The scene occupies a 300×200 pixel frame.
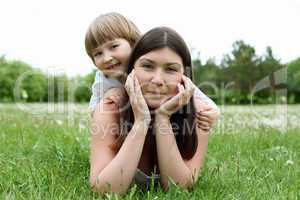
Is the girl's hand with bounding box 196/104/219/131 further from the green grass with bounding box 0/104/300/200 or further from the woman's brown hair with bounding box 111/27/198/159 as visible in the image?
the green grass with bounding box 0/104/300/200

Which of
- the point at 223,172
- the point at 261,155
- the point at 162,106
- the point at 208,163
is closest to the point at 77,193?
the point at 162,106

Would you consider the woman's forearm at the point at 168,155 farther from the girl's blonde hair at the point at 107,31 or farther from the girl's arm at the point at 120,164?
the girl's blonde hair at the point at 107,31

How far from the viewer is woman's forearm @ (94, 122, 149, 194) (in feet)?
8.05

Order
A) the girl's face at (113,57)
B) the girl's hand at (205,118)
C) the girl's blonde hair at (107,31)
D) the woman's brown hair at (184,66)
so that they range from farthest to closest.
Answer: the girl's blonde hair at (107,31) < the girl's face at (113,57) < the girl's hand at (205,118) < the woman's brown hair at (184,66)

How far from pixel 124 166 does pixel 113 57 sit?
3.06 ft

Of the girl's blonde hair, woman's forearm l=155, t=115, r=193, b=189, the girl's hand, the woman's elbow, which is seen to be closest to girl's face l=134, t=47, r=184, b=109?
woman's forearm l=155, t=115, r=193, b=189

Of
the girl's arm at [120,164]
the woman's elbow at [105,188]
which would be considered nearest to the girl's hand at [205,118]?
the girl's arm at [120,164]

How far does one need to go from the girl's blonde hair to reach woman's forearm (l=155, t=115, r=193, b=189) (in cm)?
91

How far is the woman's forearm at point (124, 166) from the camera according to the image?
96.6 inches

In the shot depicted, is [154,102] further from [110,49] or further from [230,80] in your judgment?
[230,80]

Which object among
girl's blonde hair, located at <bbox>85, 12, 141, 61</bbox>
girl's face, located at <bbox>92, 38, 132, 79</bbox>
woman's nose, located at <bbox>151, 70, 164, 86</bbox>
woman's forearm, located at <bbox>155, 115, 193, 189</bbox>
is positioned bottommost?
woman's forearm, located at <bbox>155, 115, 193, 189</bbox>

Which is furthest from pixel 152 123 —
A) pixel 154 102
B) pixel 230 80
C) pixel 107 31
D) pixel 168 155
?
pixel 230 80

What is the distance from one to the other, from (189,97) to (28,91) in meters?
18.8

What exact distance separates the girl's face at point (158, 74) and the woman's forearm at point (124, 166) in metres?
0.18
